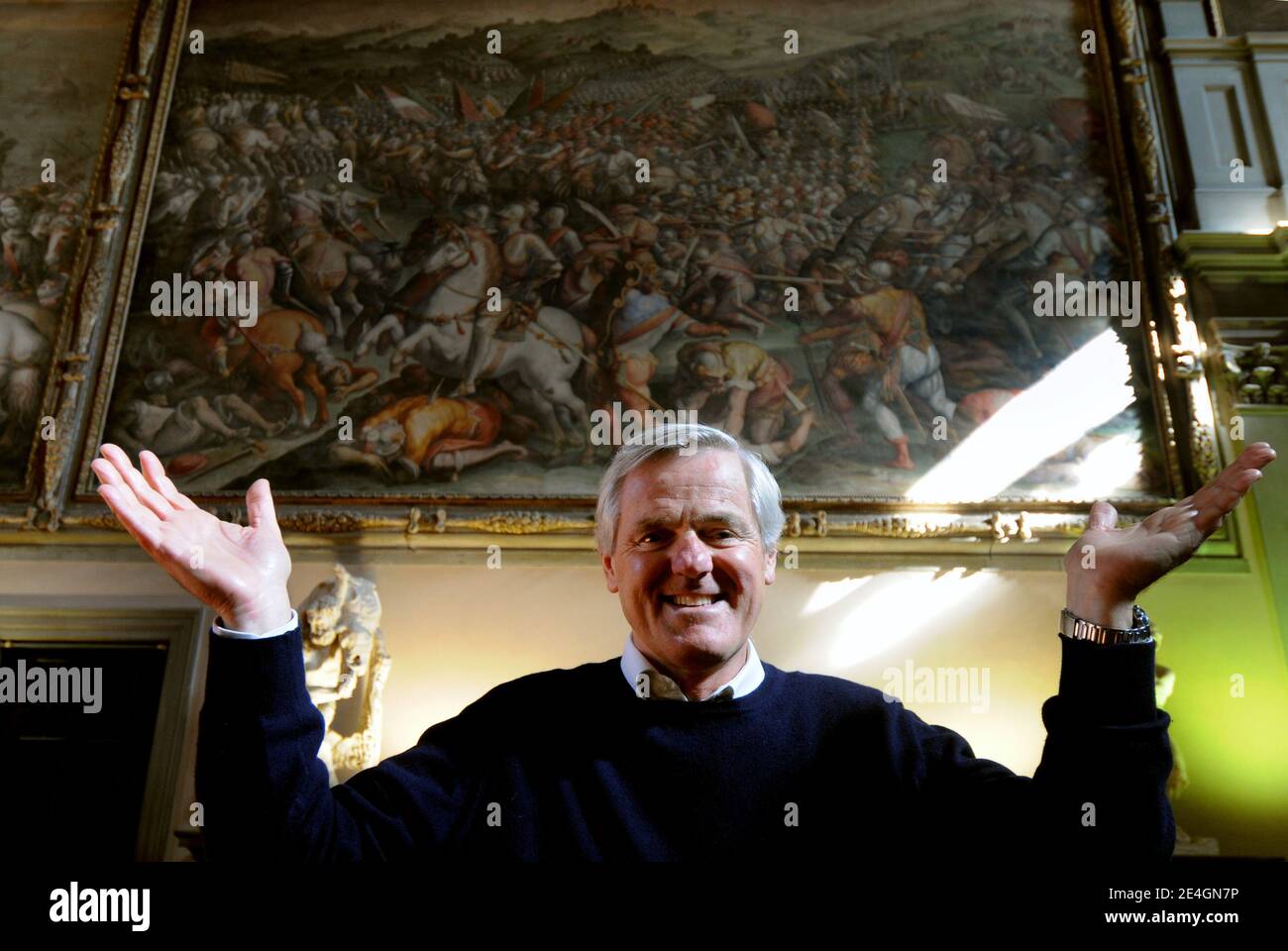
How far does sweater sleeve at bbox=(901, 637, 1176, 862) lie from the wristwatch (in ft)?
0.08

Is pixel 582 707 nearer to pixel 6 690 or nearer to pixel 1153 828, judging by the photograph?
pixel 1153 828

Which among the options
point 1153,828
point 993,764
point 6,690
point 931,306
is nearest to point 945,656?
point 931,306

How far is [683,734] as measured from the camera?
2.45 m

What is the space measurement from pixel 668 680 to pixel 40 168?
9024 millimetres

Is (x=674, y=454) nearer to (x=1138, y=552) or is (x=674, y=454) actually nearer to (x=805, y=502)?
(x=1138, y=552)

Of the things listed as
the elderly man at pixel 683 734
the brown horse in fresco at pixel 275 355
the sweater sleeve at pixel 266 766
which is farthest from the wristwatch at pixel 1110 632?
the brown horse in fresco at pixel 275 355

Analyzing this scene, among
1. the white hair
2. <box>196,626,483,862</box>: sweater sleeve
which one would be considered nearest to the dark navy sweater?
<box>196,626,483,862</box>: sweater sleeve

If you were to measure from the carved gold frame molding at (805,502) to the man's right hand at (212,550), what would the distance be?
531 centimetres

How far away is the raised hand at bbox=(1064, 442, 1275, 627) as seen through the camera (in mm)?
2053

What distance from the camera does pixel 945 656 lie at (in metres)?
7.11

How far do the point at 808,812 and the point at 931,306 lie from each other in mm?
6567

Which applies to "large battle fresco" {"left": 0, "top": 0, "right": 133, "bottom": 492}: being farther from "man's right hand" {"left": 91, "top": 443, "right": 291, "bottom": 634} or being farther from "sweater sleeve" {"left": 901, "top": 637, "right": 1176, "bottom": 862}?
"sweater sleeve" {"left": 901, "top": 637, "right": 1176, "bottom": 862}

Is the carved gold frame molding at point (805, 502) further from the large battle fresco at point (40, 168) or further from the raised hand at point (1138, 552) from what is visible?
the raised hand at point (1138, 552)

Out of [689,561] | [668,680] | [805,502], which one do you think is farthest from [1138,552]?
[805,502]
